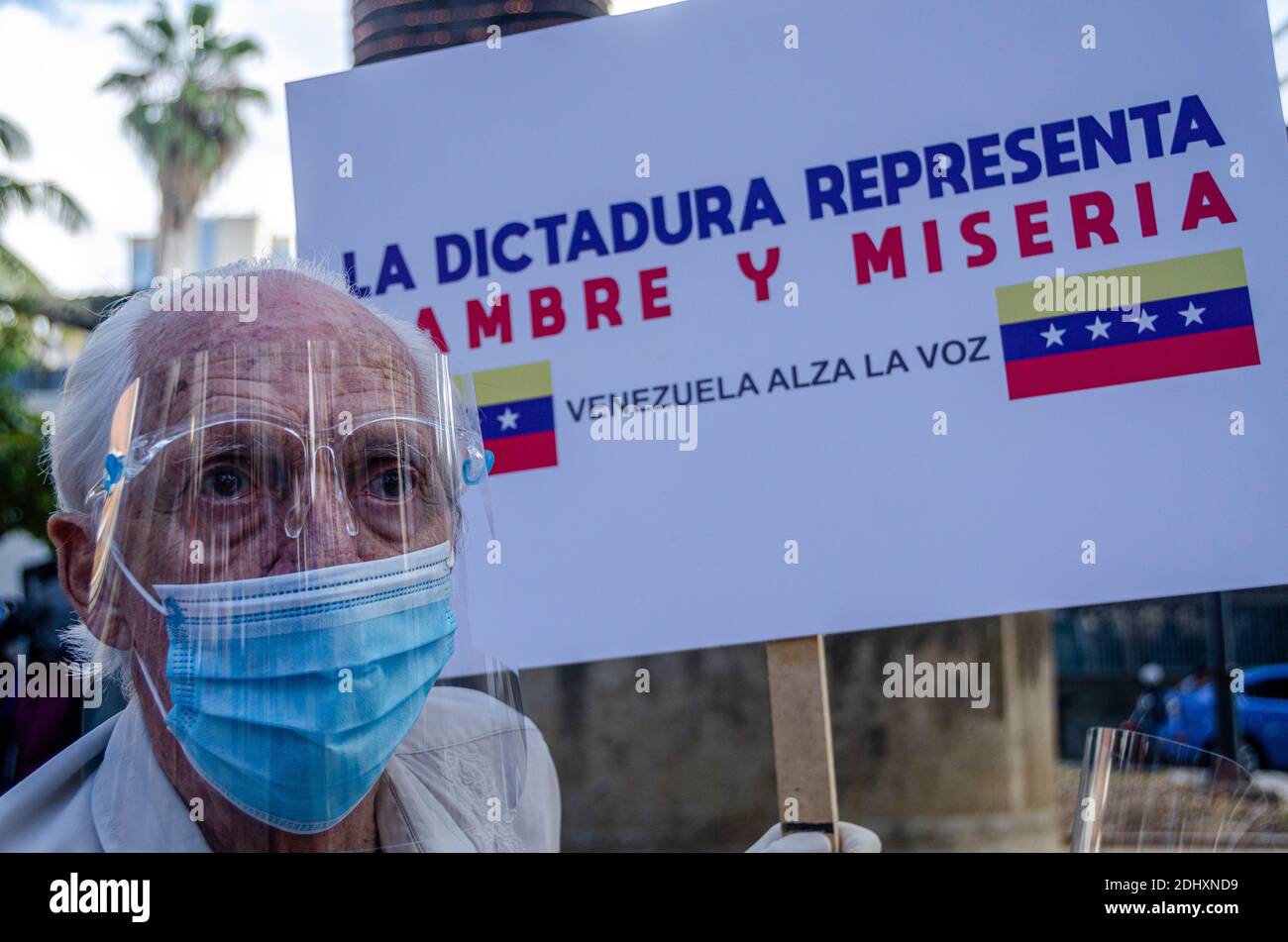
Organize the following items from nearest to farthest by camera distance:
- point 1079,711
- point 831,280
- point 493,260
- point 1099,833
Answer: point 1099,833 → point 831,280 → point 493,260 → point 1079,711

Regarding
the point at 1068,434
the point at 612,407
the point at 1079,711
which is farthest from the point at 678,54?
the point at 1079,711

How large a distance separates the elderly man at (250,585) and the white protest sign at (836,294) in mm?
395

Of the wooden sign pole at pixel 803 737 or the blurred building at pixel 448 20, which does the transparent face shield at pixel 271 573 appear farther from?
the blurred building at pixel 448 20

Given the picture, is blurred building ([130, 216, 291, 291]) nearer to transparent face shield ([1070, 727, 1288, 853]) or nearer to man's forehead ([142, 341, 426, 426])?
man's forehead ([142, 341, 426, 426])

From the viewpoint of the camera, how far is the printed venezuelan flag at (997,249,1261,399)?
238cm

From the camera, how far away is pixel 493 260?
2736 mm

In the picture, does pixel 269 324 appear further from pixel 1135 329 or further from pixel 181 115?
pixel 181 115

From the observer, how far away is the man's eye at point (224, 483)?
1.77 m

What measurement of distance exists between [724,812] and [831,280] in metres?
5.57

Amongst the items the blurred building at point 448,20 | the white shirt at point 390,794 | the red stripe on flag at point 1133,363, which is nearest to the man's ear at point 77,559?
the white shirt at point 390,794

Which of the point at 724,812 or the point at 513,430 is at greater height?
the point at 513,430

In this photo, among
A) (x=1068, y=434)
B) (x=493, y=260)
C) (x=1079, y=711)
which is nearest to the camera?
Result: (x=1068, y=434)

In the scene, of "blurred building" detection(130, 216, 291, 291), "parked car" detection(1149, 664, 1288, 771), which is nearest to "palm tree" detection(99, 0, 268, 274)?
"blurred building" detection(130, 216, 291, 291)
